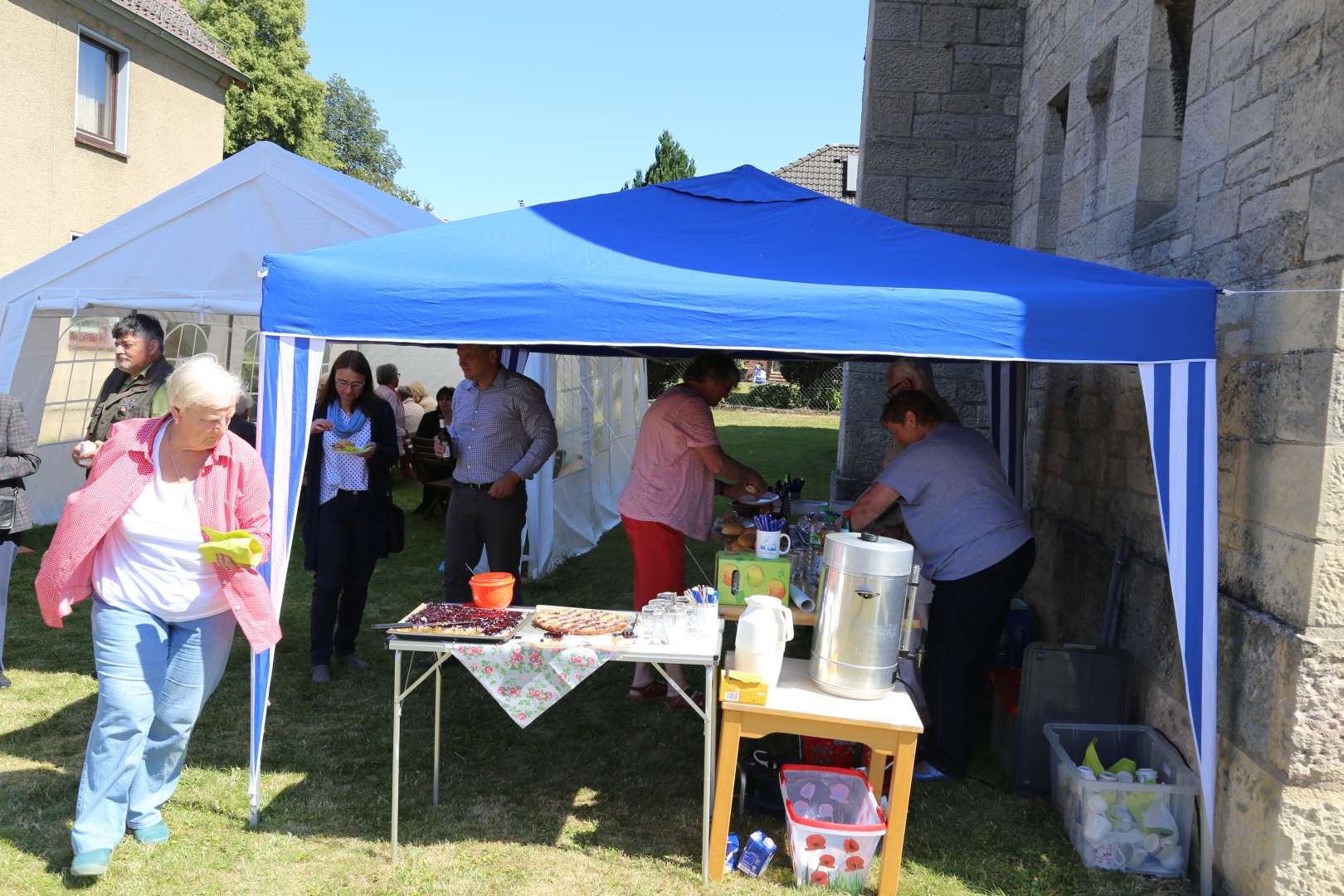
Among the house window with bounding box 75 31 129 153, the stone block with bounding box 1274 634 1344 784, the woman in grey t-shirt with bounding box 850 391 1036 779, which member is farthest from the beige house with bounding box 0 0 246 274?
the stone block with bounding box 1274 634 1344 784

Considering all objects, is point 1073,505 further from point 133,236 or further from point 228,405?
point 133,236

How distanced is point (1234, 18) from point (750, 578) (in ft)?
8.53

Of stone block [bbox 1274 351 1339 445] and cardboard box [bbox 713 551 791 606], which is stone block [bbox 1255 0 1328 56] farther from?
cardboard box [bbox 713 551 791 606]

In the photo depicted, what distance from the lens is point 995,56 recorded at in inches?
306

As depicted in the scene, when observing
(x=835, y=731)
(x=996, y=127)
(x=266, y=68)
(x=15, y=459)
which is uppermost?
(x=266, y=68)

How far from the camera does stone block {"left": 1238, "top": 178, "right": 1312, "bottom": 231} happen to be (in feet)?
9.46

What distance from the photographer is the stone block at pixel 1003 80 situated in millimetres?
7742

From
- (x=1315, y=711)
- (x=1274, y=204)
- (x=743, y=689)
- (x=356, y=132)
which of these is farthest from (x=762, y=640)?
(x=356, y=132)

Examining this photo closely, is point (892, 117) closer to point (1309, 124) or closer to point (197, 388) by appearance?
point (1309, 124)

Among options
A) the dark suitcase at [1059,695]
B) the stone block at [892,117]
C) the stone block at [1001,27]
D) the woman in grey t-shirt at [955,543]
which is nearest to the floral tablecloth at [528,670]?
the woman in grey t-shirt at [955,543]

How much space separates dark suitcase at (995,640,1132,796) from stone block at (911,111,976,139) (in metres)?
5.20

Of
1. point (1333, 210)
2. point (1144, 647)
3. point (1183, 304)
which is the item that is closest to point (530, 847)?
point (1144, 647)

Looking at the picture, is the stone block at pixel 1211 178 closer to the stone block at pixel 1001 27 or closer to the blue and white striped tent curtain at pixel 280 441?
the blue and white striped tent curtain at pixel 280 441

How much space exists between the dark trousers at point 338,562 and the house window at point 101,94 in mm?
10155
